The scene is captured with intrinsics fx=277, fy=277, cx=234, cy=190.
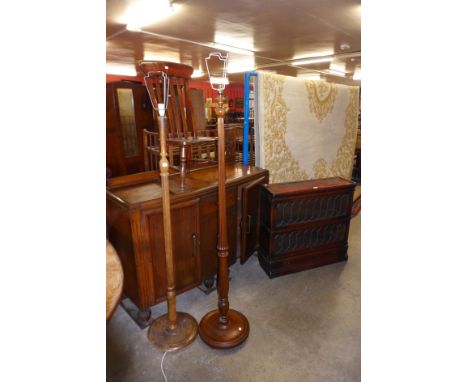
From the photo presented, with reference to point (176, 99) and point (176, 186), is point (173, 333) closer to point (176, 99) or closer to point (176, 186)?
point (176, 186)

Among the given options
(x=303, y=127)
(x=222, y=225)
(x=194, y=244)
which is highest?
(x=303, y=127)

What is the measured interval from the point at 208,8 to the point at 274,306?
11.8 ft

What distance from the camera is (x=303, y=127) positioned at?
3072 mm

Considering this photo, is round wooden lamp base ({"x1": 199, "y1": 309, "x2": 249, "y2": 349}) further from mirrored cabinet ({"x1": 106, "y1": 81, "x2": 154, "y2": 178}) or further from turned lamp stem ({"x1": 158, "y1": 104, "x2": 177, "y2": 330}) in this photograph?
mirrored cabinet ({"x1": 106, "y1": 81, "x2": 154, "y2": 178})

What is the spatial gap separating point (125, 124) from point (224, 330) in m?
3.97

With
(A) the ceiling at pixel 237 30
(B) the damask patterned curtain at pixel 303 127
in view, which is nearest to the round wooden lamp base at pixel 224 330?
(B) the damask patterned curtain at pixel 303 127

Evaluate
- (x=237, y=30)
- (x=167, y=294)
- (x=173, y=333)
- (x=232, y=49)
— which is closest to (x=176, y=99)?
(x=167, y=294)

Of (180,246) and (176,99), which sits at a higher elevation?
(176,99)

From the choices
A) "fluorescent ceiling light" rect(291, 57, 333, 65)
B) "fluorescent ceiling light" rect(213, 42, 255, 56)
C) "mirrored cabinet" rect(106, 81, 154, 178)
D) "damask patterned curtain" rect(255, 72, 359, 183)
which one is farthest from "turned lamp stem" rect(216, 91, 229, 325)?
"fluorescent ceiling light" rect(291, 57, 333, 65)

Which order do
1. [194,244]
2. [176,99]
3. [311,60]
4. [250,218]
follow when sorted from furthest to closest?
[311,60]
[250,218]
[194,244]
[176,99]

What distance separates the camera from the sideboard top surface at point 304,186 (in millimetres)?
2480

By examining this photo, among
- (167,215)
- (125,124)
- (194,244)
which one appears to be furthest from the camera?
(125,124)
